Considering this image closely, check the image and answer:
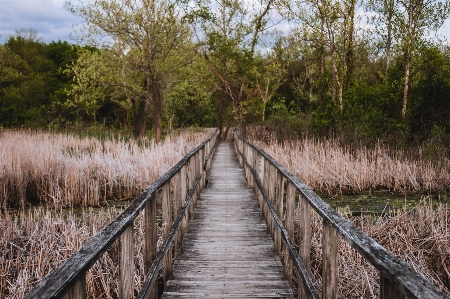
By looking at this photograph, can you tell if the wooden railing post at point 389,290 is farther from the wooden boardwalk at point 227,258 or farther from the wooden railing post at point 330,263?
the wooden boardwalk at point 227,258

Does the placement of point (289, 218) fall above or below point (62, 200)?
above

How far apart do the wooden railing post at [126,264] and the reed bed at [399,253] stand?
8.77 feet

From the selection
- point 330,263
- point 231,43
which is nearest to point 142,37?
point 231,43

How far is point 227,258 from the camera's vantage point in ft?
15.3

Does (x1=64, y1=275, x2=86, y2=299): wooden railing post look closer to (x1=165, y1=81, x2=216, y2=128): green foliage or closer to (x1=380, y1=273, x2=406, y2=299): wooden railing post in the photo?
(x1=380, y1=273, x2=406, y2=299): wooden railing post

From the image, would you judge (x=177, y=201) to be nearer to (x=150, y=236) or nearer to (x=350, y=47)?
(x=150, y=236)

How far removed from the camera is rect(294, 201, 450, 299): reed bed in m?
4.50

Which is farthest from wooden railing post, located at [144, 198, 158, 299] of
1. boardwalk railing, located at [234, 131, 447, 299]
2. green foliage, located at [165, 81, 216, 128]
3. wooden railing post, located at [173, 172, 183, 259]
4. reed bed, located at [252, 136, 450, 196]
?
green foliage, located at [165, 81, 216, 128]

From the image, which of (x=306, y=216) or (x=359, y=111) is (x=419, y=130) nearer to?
(x=359, y=111)

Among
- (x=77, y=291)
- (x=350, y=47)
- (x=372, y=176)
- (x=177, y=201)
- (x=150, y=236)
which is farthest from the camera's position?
(x=350, y=47)

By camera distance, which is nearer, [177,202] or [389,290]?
[389,290]

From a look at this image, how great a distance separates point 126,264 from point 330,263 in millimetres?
1333

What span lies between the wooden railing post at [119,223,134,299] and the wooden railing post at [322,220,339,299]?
131 centimetres

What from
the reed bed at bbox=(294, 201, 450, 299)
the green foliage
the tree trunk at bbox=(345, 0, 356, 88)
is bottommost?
the reed bed at bbox=(294, 201, 450, 299)
